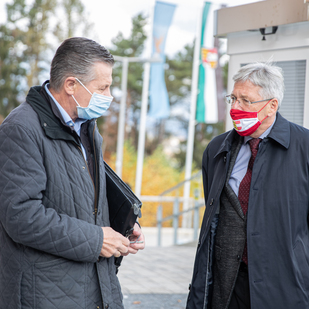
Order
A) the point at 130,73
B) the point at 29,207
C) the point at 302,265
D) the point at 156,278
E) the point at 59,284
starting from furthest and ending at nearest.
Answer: the point at 130,73 < the point at 156,278 < the point at 302,265 < the point at 59,284 < the point at 29,207

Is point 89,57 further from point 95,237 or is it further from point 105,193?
point 95,237

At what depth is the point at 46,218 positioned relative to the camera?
204 centimetres

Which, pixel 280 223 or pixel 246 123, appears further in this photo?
pixel 246 123

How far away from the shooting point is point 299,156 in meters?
2.59

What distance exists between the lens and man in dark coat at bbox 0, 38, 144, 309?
2.03 meters

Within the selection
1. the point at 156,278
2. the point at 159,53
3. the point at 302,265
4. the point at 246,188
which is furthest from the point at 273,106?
the point at 159,53

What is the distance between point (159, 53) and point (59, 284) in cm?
1472

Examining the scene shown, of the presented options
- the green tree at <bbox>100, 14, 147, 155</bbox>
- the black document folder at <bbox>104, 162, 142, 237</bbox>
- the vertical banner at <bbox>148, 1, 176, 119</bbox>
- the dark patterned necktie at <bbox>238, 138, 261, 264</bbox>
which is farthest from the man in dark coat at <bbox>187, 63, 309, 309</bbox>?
the green tree at <bbox>100, 14, 147, 155</bbox>

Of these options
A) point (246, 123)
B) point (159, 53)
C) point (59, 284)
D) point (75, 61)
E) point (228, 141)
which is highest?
point (159, 53)

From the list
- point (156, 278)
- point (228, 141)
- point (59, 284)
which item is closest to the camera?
point (59, 284)

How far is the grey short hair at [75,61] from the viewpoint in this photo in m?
2.26

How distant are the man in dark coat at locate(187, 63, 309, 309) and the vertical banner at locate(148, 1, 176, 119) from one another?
13557mm

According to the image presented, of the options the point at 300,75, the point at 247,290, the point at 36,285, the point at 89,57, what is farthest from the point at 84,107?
the point at 300,75

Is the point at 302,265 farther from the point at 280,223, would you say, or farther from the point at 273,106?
the point at 273,106
